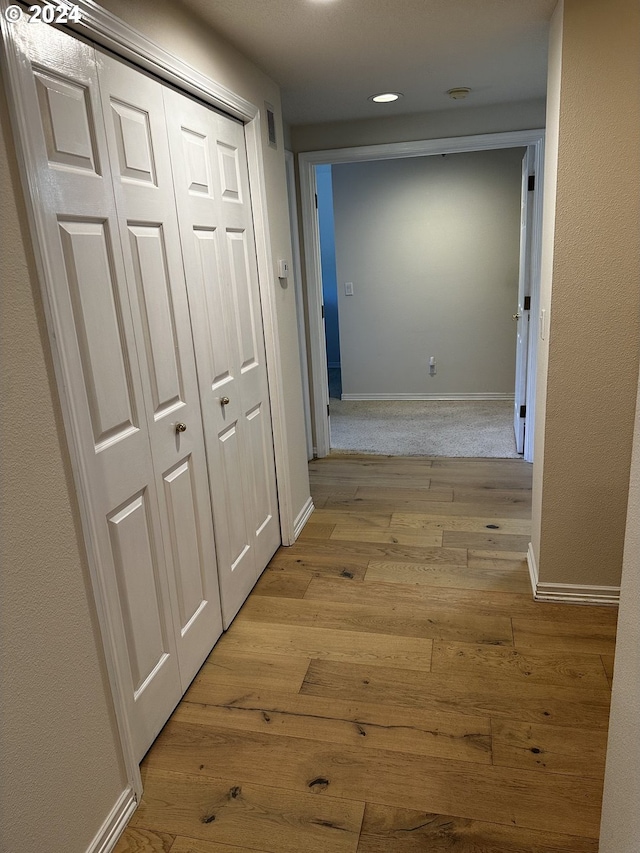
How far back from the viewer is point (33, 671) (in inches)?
51.4

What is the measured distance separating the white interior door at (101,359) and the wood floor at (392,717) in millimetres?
303

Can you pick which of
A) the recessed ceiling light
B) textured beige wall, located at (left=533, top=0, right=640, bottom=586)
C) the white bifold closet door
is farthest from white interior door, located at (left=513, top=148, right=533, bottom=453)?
the white bifold closet door

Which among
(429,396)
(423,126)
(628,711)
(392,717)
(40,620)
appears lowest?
(392,717)

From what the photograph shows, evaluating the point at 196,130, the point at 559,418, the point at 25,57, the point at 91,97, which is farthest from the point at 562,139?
the point at 25,57

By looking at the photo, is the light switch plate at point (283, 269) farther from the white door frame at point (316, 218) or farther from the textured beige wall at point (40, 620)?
the textured beige wall at point (40, 620)

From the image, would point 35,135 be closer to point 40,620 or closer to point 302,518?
point 40,620

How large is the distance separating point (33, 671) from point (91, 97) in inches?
54.8

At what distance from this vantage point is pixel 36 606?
1.32 m

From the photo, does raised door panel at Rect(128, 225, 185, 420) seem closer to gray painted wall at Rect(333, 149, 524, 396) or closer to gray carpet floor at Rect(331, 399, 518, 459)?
gray carpet floor at Rect(331, 399, 518, 459)

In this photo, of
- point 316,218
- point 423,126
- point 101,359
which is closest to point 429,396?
point 316,218

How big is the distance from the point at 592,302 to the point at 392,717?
5.39 feet

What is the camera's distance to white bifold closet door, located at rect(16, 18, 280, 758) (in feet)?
4.81

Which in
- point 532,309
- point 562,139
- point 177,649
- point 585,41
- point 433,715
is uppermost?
point 585,41

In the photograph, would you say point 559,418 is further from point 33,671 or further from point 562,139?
point 33,671
